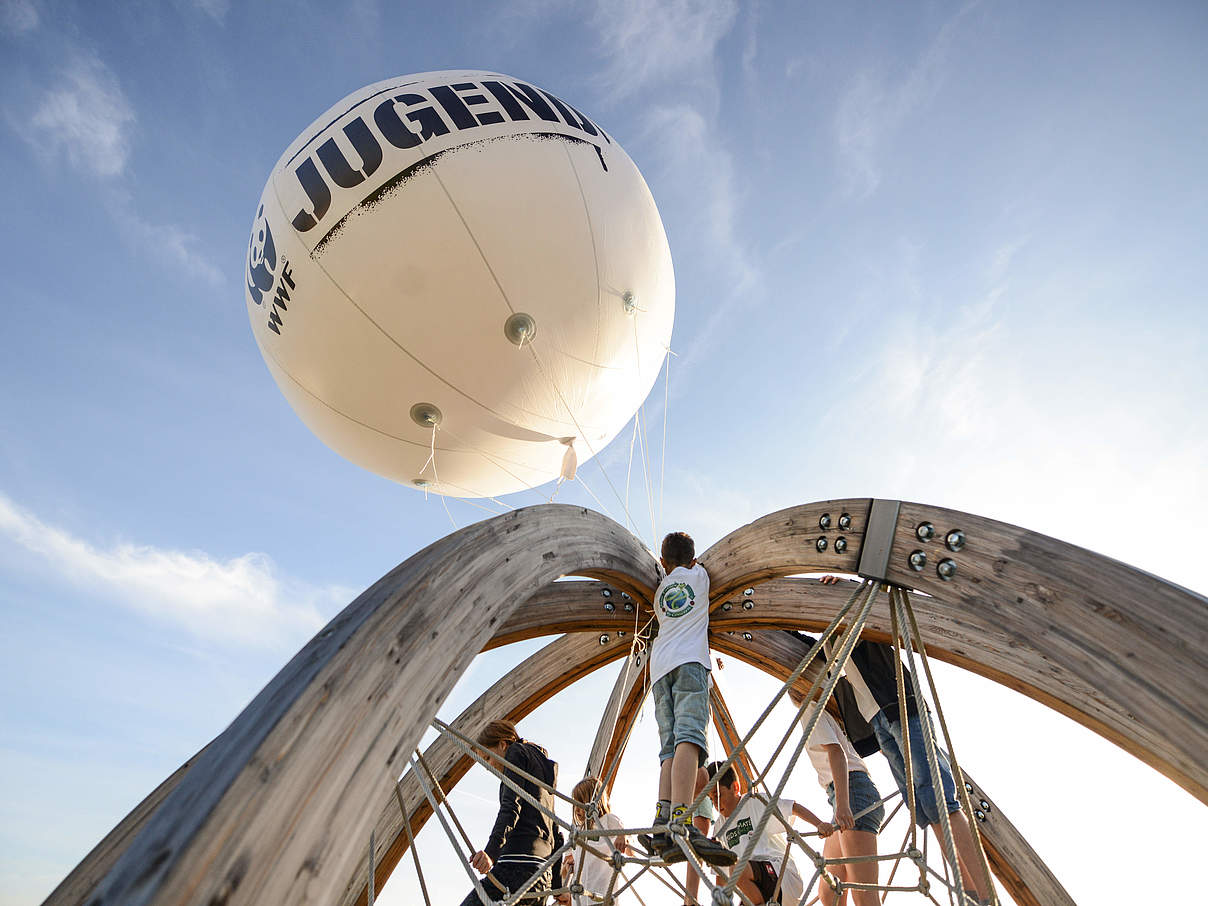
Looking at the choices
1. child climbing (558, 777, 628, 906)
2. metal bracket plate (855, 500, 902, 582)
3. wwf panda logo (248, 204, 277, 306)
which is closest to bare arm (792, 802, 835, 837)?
child climbing (558, 777, 628, 906)

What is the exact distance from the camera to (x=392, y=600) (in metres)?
1.98

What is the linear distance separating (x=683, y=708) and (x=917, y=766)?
142 centimetres

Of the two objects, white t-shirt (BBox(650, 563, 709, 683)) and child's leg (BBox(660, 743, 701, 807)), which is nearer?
child's leg (BBox(660, 743, 701, 807))

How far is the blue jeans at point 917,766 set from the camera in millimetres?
Result: 4109

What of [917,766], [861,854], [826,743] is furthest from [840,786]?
[917,766]

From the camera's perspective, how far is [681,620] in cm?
452

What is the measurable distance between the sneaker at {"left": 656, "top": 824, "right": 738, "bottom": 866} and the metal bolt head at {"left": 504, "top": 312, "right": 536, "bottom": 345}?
10.4 ft

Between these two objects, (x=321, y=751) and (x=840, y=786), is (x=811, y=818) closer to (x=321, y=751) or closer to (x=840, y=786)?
(x=840, y=786)

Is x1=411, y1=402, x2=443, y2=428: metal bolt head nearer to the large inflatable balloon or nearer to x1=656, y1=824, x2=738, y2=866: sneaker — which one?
the large inflatable balloon

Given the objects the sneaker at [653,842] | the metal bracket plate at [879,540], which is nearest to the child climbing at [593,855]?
the sneaker at [653,842]

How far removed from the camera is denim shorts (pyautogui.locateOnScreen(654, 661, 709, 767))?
4.02 m

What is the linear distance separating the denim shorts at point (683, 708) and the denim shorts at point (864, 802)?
138 cm

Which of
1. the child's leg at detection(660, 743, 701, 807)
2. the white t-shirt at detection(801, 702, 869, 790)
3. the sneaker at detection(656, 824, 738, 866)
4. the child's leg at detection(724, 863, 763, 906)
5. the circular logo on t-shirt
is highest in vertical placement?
the circular logo on t-shirt

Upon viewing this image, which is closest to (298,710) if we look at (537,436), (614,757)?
Result: (537,436)
